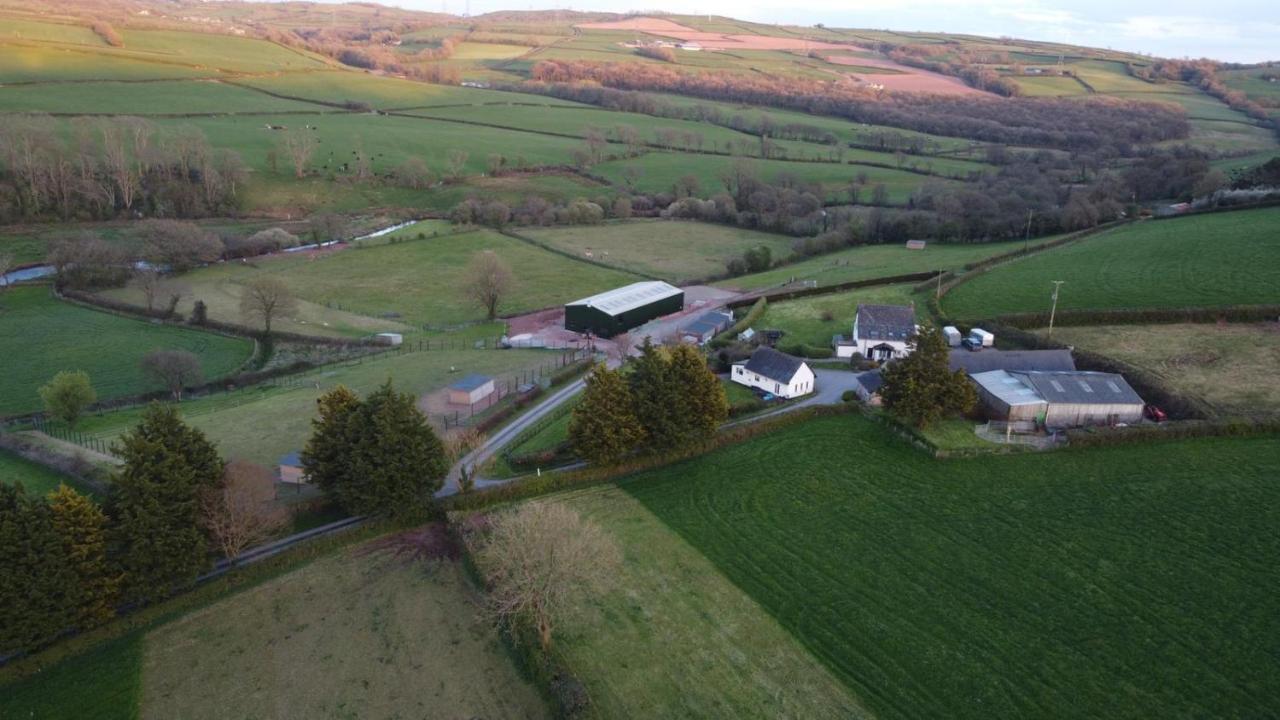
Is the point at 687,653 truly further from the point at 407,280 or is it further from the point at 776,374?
the point at 407,280

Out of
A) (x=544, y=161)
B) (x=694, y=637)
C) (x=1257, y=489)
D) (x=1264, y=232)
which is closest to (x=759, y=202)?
(x=544, y=161)

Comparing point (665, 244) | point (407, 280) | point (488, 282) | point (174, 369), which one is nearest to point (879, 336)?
point (488, 282)

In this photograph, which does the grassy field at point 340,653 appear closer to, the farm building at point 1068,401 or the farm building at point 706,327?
the farm building at point 1068,401

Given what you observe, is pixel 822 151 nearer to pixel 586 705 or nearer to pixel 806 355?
pixel 806 355

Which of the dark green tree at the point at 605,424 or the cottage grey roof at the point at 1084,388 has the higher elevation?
the cottage grey roof at the point at 1084,388

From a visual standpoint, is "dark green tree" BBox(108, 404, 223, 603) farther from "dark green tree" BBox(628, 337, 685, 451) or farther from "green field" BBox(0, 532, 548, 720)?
"dark green tree" BBox(628, 337, 685, 451)

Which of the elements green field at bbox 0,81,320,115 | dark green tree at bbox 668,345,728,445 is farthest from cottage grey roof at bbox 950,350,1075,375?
green field at bbox 0,81,320,115

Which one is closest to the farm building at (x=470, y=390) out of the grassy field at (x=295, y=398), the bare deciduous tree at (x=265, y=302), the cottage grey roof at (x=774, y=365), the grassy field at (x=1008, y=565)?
the grassy field at (x=295, y=398)
